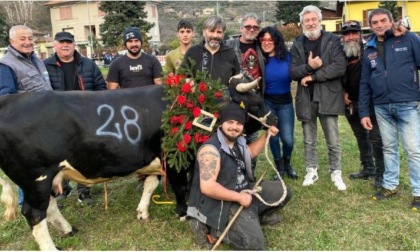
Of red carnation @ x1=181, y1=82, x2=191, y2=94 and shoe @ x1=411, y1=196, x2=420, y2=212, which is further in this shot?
shoe @ x1=411, y1=196, x2=420, y2=212

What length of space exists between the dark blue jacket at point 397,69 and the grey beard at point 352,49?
0.38m

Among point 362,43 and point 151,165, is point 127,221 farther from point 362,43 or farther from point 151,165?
point 362,43

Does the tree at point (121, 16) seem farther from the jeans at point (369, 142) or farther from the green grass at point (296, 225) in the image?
the green grass at point (296, 225)

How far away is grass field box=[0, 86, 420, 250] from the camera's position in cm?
387

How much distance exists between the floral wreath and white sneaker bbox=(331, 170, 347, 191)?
6.56ft

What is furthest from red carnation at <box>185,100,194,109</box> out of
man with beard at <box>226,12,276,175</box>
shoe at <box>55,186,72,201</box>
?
shoe at <box>55,186,72,201</box>

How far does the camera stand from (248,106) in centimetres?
405

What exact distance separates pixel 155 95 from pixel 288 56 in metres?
1.86

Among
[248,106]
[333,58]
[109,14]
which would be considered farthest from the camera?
[109,14]

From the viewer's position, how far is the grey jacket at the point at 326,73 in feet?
15.9

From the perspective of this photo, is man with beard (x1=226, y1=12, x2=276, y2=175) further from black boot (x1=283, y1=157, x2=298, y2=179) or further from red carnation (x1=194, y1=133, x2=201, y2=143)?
red carnation (x1=194, y1=133, x2=201, y2=143)

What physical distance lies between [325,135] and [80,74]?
119 inches

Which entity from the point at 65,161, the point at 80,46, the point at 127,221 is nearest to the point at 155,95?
the point at 65,161

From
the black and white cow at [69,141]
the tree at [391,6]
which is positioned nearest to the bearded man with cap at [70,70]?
the black and white cow at [69,141]
